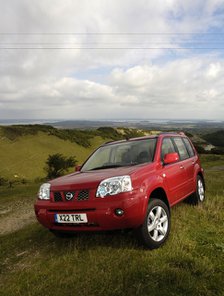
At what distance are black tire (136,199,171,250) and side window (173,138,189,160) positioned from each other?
2077 millimetres

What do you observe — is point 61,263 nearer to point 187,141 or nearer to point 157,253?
point 157,253

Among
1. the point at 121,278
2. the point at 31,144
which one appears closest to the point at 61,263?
the point at 121,278

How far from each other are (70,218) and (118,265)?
952mm

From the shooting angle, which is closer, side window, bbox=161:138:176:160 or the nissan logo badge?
the nissan logo badge

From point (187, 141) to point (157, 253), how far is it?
3929mm

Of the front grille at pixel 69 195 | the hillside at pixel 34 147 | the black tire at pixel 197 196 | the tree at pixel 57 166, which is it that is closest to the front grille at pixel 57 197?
the front grille at pixel 69 195

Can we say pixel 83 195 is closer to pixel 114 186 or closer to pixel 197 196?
pixel 114 186

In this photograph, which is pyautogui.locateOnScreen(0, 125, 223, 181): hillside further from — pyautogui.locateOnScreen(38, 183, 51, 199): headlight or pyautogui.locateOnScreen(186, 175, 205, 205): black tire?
pyautogui.locateOnScreen(38, 183, 51, 199): headlight

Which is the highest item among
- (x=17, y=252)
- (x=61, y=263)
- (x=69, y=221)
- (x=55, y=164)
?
(x=69, y=221)

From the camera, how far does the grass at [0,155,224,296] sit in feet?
11.1

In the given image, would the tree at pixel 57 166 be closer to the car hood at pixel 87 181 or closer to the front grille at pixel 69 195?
the car hood at pixel 87 181

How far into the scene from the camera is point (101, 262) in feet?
13.4

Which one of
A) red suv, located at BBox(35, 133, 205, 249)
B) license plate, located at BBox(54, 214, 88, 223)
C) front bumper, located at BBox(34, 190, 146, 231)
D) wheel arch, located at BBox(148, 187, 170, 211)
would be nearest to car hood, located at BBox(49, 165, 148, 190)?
red suv, located at BBox(35, 133, 205, 249)

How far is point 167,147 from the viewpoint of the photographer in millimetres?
6117
